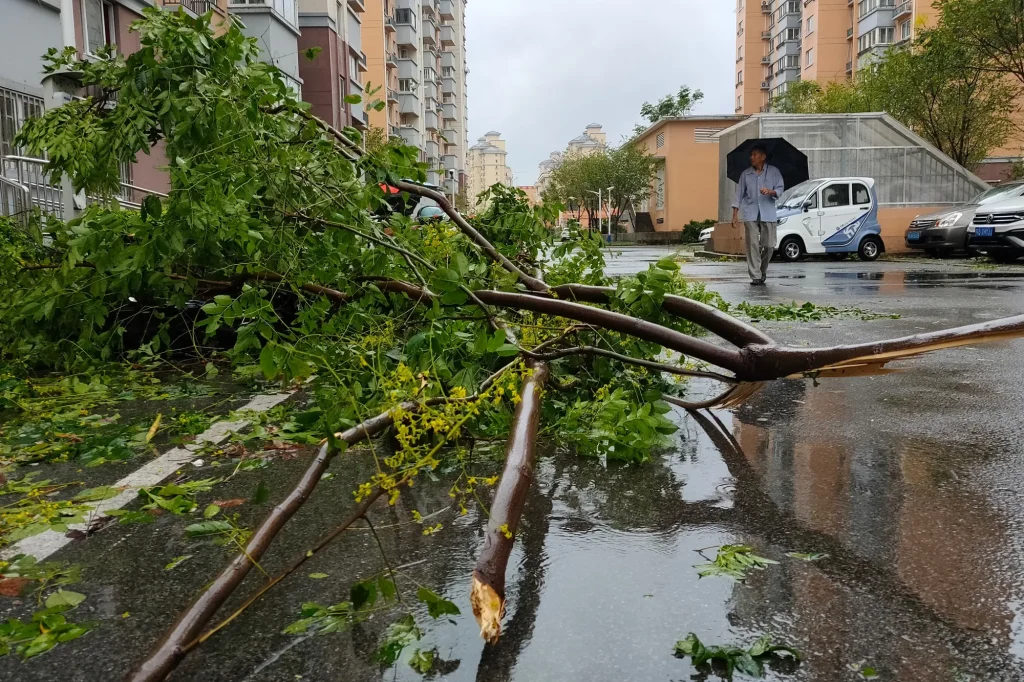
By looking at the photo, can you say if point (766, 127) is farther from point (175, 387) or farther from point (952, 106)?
point (175, 387)

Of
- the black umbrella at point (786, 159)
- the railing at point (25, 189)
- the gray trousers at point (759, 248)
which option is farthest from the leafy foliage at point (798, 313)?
the black umbrella at point (786, 159)

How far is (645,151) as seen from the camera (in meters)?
74.9

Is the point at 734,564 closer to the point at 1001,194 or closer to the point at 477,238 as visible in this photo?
the point at 477,238

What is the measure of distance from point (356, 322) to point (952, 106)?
104 ft

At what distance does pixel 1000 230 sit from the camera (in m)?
A: 21.0

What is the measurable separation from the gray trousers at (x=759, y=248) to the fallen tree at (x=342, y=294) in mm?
9526

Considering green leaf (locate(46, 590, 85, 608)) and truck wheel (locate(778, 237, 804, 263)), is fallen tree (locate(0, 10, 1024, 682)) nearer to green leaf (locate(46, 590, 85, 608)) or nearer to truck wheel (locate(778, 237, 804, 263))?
green leaf (locate(46, 590, 85, 608))

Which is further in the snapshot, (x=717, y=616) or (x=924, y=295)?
(x=924, y=295)

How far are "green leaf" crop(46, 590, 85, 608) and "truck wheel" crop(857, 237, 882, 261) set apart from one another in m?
25.4

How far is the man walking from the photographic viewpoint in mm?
15000

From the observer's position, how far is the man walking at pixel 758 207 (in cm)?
1500

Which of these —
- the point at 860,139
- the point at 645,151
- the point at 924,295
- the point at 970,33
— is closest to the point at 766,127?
the point at 860,139

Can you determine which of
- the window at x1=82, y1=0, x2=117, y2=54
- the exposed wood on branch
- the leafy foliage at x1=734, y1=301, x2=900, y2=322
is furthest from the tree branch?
the window at x1=82, y1=0, x2=117, y2=54

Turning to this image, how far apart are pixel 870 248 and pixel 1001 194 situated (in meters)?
3.98
